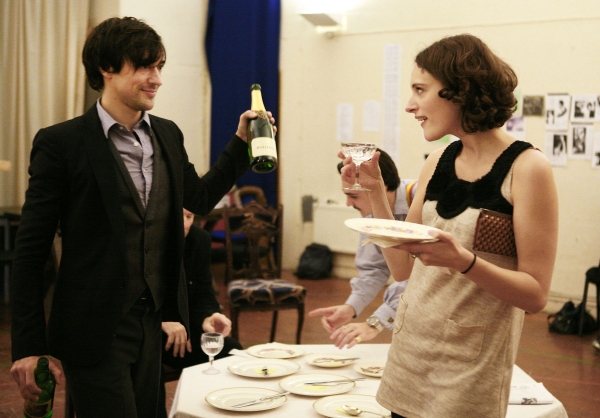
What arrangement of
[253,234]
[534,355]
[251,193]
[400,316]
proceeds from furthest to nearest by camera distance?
1. [251,193]
2. [253,234]
3. [534,355]
4. [400,316]

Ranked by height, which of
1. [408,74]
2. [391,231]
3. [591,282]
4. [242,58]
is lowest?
[591,282]

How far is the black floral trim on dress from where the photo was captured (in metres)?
1.52

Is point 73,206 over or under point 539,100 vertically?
under

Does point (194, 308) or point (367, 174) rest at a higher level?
point (367, 174)

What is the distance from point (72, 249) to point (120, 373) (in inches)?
14.5

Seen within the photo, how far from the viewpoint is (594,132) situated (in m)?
6.46

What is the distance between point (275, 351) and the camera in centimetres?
272

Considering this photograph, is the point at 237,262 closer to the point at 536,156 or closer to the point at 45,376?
the point at 45,376

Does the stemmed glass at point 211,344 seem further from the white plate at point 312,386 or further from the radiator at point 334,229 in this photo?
the radiator at point 334,229

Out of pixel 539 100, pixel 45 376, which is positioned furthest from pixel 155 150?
pixel 539 100

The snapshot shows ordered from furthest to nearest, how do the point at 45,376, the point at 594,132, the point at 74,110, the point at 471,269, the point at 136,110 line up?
1. the point at 74,110
2. the point at 594,132
3. the point at 136,110
4. the point at 45,376
5. the point at 471,269

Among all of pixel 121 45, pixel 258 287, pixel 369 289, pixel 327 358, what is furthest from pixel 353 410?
pixel 258 287

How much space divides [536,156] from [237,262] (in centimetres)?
614

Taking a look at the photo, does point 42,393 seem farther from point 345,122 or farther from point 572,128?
point 345,122
